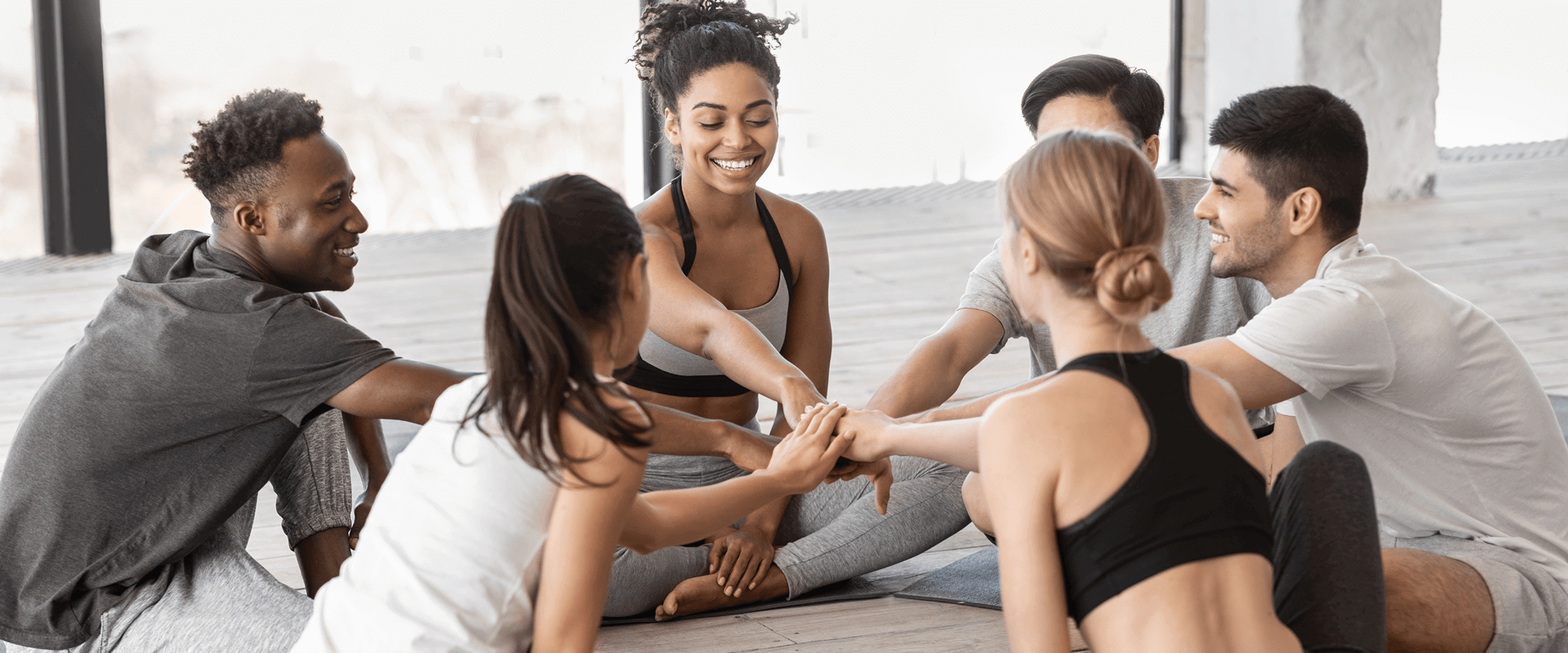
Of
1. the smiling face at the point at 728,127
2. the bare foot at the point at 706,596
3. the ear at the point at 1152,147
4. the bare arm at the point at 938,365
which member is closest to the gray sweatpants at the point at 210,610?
the bare foot at the point at 706,596

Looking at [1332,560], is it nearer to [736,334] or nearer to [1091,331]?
[1091,331]

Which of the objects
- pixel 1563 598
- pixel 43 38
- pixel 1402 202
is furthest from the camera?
pixel 1402 202

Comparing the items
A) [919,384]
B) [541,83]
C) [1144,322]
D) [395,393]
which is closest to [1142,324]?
[1144,322]

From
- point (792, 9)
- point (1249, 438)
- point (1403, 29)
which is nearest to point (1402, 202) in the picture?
point (1403, 29)

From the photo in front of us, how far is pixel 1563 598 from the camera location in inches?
61.3

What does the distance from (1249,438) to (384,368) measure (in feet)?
3.10

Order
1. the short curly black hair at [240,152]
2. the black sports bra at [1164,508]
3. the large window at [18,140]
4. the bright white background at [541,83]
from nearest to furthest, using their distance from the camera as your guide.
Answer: the black sports bra at [1164,508] < the short curly black hair at [240,152] < the large window at [18,140] < the bright white background at [541,83]

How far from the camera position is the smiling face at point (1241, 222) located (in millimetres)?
1769

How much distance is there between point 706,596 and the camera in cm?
193

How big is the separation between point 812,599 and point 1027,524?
872 millimetres

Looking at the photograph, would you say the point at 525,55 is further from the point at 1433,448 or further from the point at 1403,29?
the point at 1433,448

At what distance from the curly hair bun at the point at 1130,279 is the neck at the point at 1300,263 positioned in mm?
633

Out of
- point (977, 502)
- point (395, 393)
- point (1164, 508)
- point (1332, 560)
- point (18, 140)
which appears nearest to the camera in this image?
point (1164, 508)

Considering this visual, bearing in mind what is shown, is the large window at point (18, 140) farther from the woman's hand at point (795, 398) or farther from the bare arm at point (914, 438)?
the bare arm at point (914, 438)
